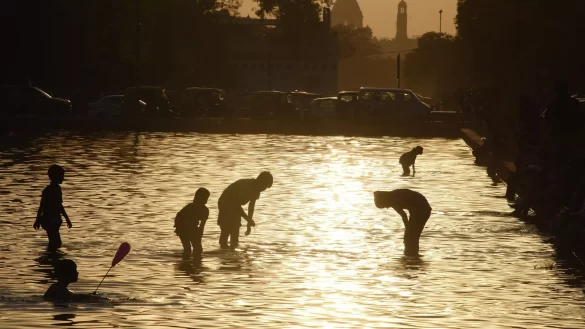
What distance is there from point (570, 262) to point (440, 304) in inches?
156

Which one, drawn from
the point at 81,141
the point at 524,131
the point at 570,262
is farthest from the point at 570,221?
the point at 81,141

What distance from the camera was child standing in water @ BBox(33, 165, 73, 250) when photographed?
16.5m

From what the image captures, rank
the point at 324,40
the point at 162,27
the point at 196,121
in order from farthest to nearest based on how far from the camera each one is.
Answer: the point at 324,40 → the point at 162,27 → the point at 196,121

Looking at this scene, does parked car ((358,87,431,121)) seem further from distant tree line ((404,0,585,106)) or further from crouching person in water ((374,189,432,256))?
crouching person in water ((374,189,432,256))

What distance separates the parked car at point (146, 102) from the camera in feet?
210

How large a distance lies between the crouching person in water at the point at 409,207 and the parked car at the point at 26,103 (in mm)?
45730

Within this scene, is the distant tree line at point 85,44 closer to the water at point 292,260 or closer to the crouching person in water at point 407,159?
the crouching person in water at point 407,159

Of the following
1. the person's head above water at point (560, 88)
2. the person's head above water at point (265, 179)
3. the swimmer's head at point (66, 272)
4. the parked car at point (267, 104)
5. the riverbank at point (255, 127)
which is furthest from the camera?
the parked car at point (267, 104)

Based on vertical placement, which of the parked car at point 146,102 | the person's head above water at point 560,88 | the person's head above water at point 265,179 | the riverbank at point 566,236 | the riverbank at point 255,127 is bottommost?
the riverbank at point 255,127

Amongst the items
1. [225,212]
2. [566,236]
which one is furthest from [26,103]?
[566,236]

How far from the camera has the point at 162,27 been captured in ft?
303

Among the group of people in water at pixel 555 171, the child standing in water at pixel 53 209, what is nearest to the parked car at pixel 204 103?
the group of people in water at pixel 555 171

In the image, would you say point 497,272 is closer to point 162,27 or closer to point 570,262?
point 570,262

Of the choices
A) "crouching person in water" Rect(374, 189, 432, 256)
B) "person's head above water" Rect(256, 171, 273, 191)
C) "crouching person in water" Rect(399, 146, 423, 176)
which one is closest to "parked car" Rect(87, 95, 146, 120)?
"crouching person in water" Rect(399, 146, 423, 176)
